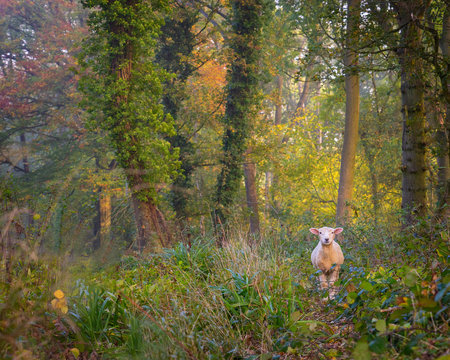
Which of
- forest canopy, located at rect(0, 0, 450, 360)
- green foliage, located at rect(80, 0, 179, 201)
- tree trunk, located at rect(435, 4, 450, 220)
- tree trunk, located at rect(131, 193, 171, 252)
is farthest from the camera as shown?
tree trunk, located at rect(131, 193, 171, 252)

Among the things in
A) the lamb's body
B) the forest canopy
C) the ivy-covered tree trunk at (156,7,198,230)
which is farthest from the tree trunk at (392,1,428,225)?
the ivy-covered tree trunk at (156,7,198,230)

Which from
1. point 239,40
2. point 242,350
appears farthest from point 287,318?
point 239,40

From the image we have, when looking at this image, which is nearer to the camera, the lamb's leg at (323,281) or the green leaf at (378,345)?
the green leaf at (378,345)

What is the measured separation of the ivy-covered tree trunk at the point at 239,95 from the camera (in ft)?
44.8

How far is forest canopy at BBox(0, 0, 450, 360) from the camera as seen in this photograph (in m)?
3.40

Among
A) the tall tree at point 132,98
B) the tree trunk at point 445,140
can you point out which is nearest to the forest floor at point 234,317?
the tree trunk at point 445,140

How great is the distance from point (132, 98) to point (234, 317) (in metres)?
7.11

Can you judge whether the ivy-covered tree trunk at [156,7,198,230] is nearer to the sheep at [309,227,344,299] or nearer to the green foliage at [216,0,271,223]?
the green foliage at [216,0,271,223]

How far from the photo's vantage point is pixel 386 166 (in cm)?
1561

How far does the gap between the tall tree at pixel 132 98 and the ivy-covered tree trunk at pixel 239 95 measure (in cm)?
396

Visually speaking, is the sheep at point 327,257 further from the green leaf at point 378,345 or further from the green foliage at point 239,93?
the green foliage at point 239,93

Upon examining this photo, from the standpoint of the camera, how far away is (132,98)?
9.73 m

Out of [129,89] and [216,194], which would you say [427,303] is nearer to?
[129,89]

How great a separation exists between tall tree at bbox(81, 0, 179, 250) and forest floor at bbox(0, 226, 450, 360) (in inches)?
198
